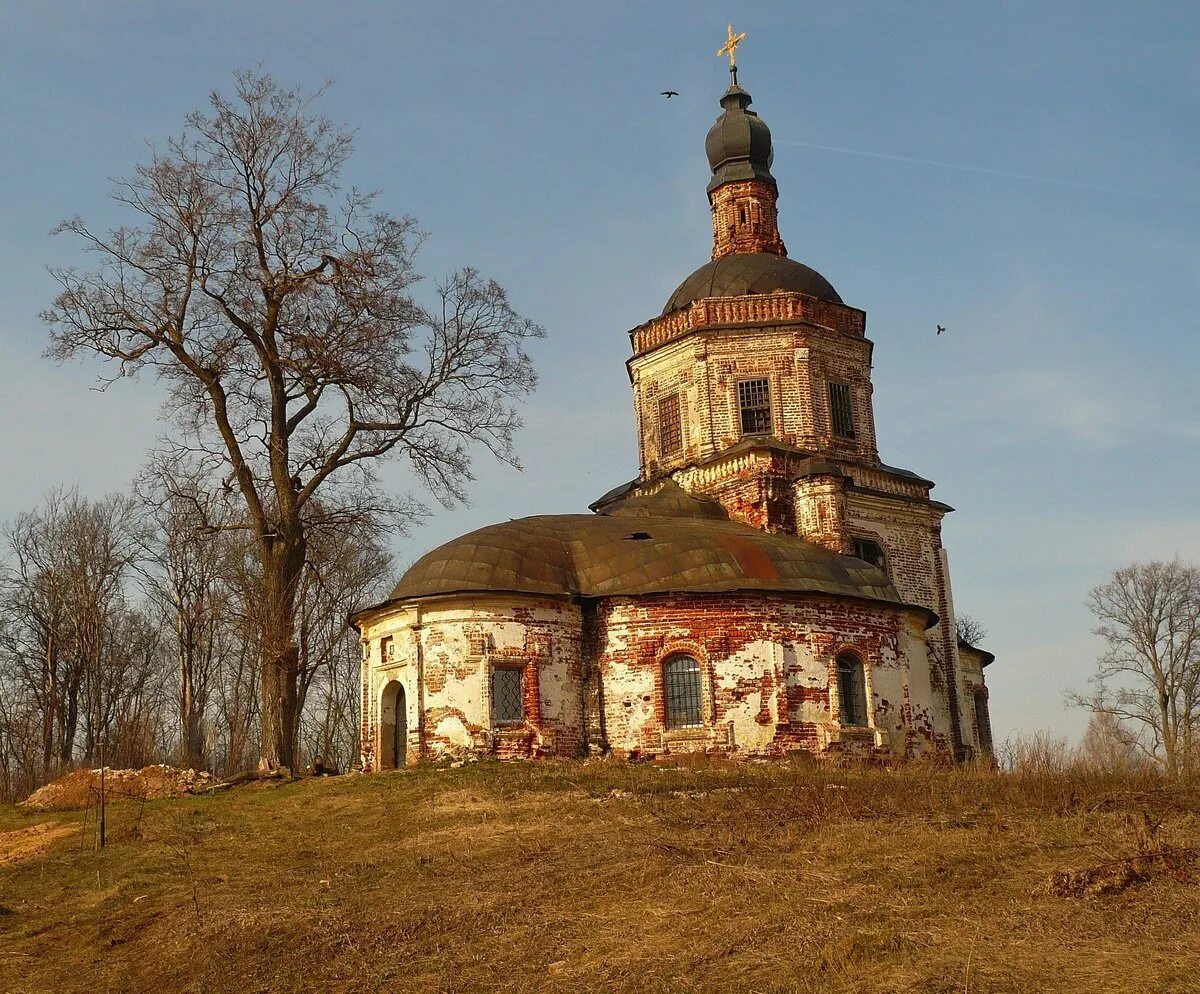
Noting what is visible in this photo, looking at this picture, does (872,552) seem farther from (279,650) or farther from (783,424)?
(279,650)

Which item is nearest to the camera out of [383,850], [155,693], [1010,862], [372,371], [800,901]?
[800,901]

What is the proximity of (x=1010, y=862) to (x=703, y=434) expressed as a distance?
53.5 feet

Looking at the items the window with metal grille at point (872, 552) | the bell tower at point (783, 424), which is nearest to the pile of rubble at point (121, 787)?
the bell tower at point (783, 424)

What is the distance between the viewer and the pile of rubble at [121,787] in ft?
59.2

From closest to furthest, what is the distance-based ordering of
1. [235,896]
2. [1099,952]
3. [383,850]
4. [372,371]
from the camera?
[1099,952] → [235,896] → [383,850] → [372,371]

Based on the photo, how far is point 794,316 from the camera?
2645 cm

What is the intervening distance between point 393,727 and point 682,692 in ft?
16.1

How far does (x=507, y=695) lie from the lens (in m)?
19.2

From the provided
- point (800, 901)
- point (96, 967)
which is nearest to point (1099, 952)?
point (800, 901)

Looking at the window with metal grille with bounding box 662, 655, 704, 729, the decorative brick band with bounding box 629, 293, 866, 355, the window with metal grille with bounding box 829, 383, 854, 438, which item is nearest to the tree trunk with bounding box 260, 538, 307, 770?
the window with metal grille with bounding box 662, 655, 704, 729

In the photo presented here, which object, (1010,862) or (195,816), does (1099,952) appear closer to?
(1010,862)

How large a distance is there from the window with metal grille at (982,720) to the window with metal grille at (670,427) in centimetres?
922

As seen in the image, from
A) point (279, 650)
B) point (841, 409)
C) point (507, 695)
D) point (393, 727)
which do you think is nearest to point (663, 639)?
point (507, 695)

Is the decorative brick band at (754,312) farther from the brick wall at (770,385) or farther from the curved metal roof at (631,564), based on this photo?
the curved metal roof at (631,564)
